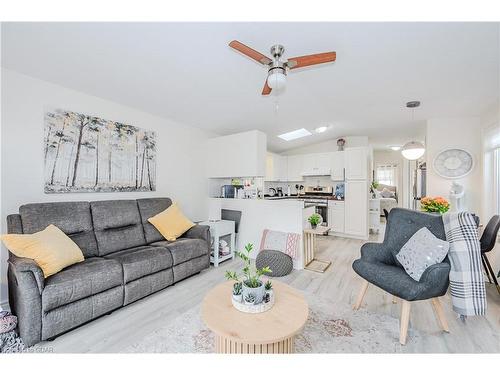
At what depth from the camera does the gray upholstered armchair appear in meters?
1.69

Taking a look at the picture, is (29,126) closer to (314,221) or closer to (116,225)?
(116,225)

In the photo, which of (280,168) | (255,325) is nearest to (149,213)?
(255,325)

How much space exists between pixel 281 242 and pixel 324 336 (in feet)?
5.32

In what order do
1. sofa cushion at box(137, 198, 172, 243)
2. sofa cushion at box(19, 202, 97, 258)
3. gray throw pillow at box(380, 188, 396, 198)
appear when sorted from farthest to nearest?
Result: gray throw pillow at box(380, 188, 396, 198) < sofa cushion at box(137, 198, 172, 243) < sofa cushion at box(19, 202, 97, 258)

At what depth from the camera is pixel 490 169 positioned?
131 inches

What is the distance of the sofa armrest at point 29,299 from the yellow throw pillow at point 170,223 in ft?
4.45

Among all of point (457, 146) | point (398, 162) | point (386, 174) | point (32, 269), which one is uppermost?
A: point (398, 162)

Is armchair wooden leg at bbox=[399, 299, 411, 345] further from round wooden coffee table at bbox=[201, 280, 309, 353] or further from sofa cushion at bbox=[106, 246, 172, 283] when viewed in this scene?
sofa cushion at bbox=[106, 246, 172, 283]

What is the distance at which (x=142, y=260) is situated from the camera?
2.26m

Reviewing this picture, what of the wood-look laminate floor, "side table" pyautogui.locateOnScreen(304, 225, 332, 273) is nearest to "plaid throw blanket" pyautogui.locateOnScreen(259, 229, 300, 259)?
"side table" pyautogui.locateOnScreen(304, 225, 332, 273)

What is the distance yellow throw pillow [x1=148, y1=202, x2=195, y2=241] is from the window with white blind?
310 inches

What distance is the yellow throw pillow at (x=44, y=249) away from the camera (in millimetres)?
1738

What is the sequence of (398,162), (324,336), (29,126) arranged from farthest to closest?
(398,162), (29,126), (324,336)

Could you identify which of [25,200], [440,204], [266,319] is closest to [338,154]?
[440,204]
